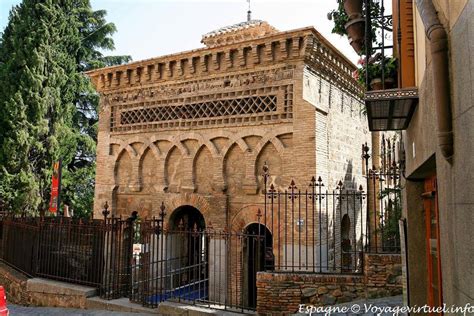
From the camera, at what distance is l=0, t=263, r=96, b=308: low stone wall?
8.21 m

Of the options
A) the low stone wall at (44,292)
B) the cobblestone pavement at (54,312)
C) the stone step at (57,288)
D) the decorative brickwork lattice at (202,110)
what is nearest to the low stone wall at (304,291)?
the cobblestone pavement at (54,312)

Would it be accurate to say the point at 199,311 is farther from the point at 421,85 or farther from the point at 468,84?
the point at 468,84

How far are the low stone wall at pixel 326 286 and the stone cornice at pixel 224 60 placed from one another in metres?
5.51

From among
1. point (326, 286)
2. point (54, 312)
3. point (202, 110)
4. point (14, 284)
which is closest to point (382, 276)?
point (326, 286)

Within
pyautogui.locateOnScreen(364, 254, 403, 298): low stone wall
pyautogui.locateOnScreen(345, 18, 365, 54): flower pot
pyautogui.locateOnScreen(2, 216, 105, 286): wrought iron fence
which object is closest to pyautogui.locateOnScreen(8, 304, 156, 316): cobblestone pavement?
pyautogui.locateOnScreen(2, 216, 105, 286): wrought iron fence

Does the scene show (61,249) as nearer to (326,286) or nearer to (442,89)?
(326,286)

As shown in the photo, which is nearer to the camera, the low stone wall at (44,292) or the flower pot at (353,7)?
the flower pot at (353,7)

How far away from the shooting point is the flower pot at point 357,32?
16.9 ft

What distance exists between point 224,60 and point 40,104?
40.5 feet

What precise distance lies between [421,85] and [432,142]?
0.70 m

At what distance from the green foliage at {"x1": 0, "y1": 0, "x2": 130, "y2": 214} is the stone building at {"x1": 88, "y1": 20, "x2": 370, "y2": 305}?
769cm

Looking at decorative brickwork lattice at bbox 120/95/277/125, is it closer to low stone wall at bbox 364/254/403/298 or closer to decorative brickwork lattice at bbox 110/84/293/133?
decorative brickwork lattice at bbox 110/84/293/133

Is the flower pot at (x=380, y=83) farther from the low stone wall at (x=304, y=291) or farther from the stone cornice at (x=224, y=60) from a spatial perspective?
the stone cornice at (x=224, y=60)

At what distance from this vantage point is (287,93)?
10.3 meters
